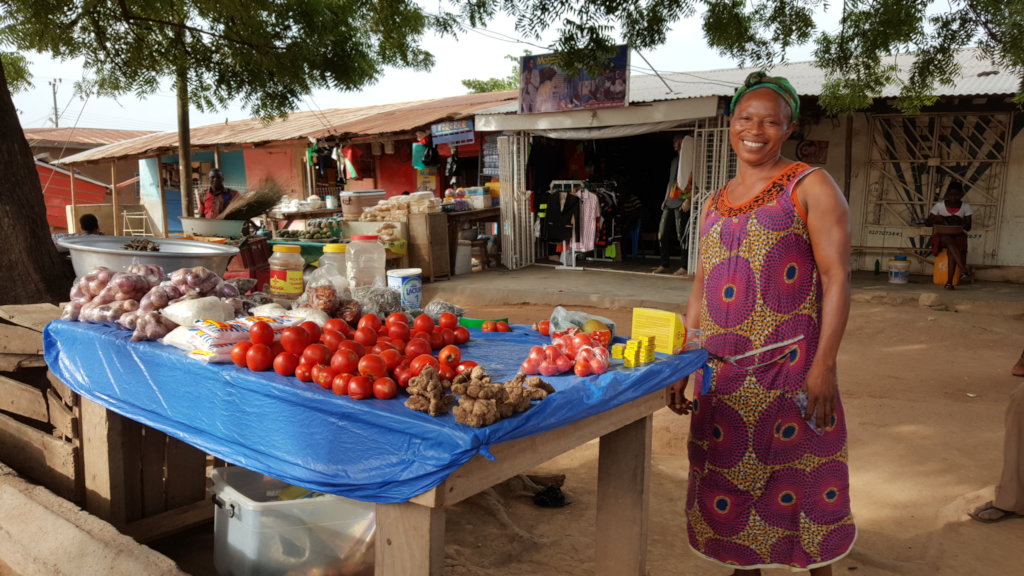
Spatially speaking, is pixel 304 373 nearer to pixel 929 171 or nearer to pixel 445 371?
pixel 445 371

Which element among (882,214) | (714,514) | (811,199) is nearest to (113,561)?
(714,514)

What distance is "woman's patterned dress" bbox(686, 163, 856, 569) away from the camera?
7.22 ft

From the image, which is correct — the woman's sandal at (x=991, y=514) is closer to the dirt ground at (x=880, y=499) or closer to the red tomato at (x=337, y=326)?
the dirt ground at (x=880, y=499)

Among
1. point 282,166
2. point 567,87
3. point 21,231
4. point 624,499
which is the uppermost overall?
point 567,87

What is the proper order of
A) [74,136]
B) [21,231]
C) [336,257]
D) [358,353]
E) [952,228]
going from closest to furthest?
1. [358,353]
2. [336,257]
3. [21,231]
4. [952,228]
5. [74,136]

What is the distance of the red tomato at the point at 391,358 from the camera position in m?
1.99

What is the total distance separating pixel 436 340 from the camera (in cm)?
243

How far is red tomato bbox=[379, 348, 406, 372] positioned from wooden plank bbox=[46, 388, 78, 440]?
6.30 ft

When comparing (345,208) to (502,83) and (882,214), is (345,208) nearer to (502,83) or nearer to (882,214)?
(882,214)

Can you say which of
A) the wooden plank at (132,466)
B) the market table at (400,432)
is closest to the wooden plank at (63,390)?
the wooden plank at (132,466)

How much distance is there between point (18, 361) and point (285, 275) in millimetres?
1259

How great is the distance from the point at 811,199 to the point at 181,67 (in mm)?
5831

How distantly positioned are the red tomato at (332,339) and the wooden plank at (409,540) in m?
0.56

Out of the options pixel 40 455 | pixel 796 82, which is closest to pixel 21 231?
pixel 40 455
